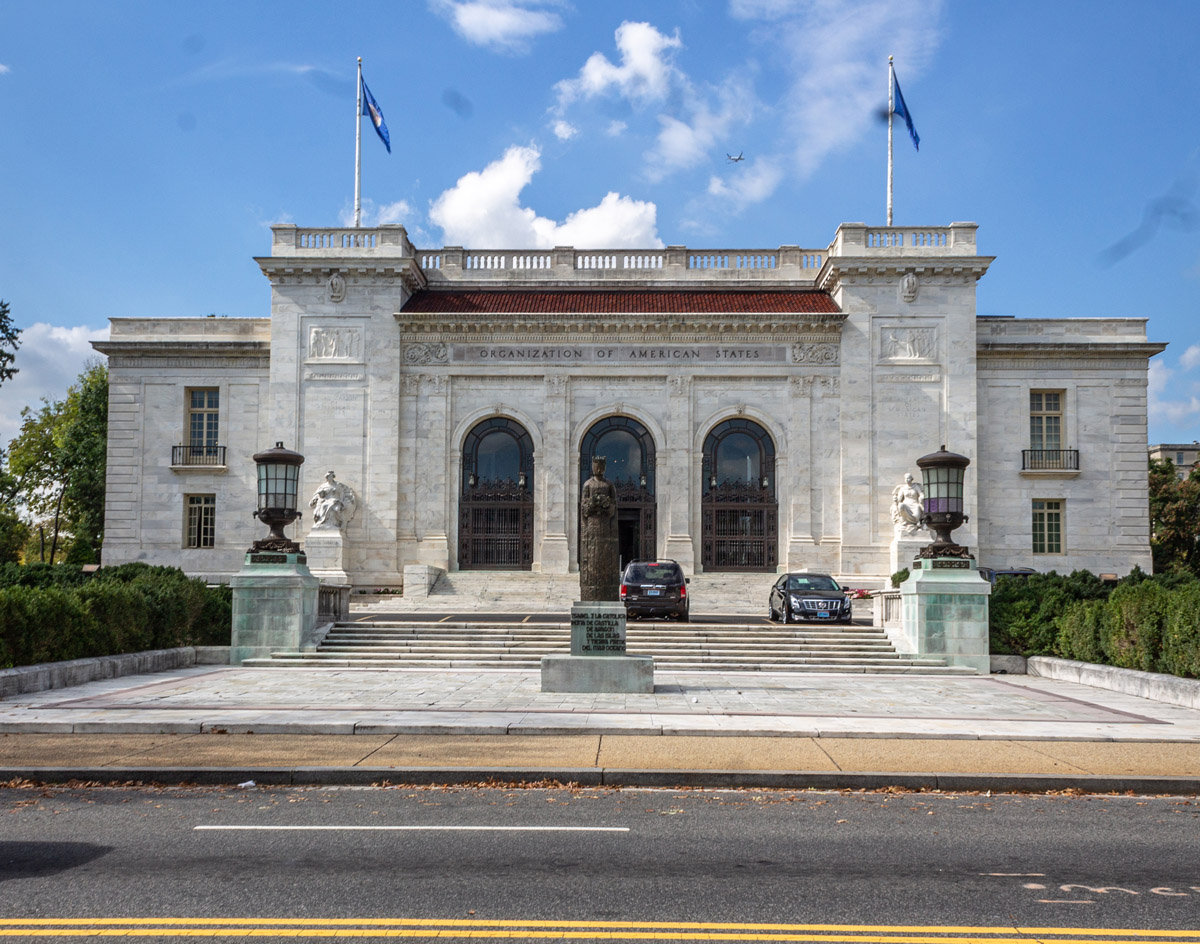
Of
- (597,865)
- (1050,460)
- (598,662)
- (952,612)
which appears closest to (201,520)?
(598,662)

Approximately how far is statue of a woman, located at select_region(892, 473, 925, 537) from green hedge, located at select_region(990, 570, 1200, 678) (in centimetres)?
1231

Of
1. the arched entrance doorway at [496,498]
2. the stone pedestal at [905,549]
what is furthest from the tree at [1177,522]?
the arched entrance doorway at [496,498]

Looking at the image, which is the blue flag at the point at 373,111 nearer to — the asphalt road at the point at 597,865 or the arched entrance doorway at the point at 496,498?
the arched entrance doorway at the point at 496,498

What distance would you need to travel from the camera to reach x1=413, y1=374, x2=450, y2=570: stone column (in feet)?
128

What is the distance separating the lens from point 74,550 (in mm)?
46906

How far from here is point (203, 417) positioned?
136 feet

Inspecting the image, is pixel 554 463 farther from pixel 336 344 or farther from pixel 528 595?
pixel 336 344

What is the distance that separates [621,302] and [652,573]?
15533 millimetres

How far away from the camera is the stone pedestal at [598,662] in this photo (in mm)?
16719

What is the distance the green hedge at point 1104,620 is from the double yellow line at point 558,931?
43.0ft

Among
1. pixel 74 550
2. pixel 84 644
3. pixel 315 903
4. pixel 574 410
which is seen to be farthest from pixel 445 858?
pixel 74 550

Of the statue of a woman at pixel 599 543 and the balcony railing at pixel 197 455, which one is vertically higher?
the balcony railing at pixel 197 455

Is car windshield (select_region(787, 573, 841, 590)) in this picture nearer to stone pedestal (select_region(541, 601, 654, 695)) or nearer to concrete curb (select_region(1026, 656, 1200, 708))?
concrete curb (select_region(1026, 656, 1200, 708))

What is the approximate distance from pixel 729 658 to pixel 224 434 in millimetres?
26458
